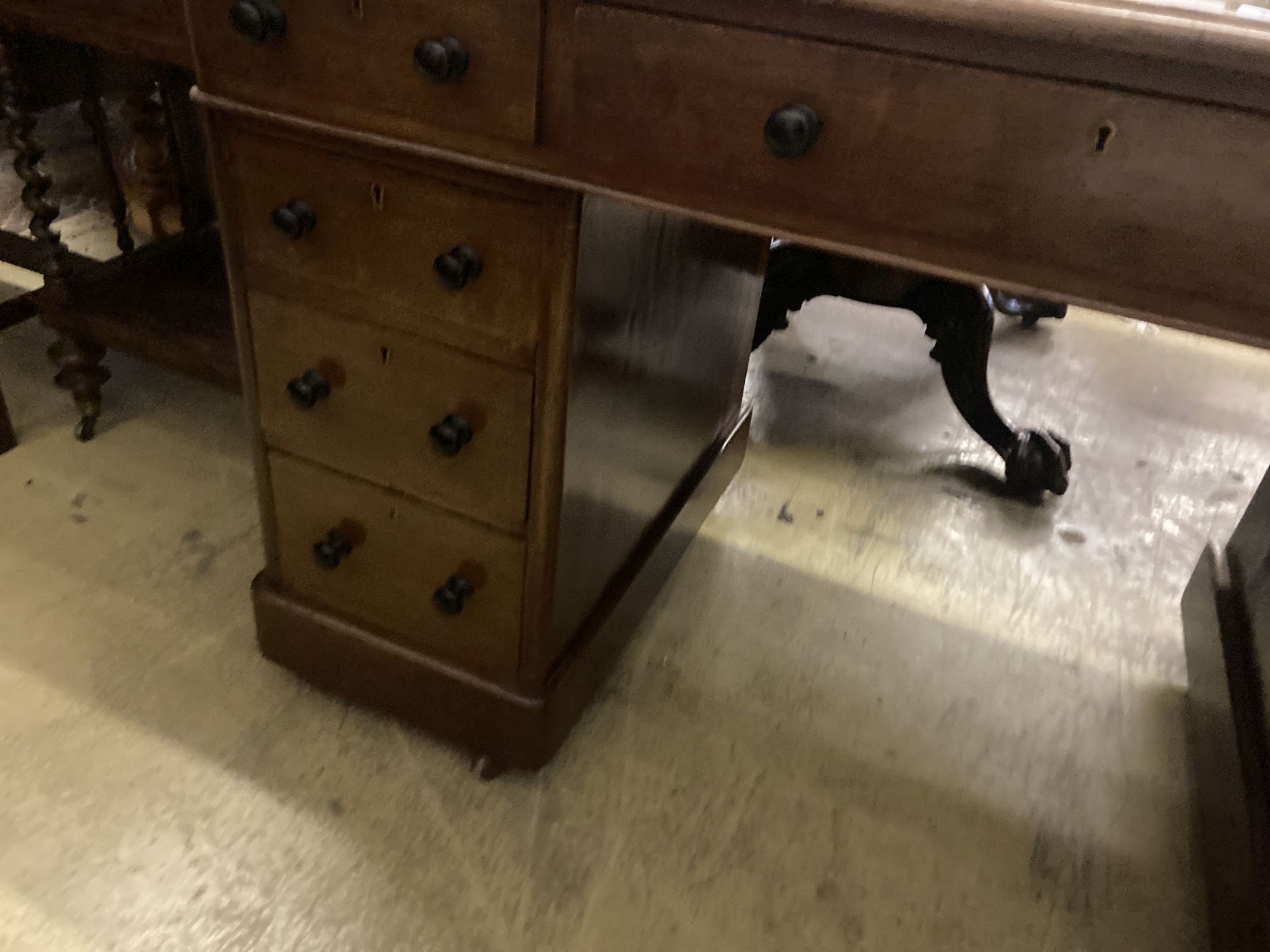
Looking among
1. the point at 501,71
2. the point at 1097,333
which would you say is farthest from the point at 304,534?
the point at 1097,333

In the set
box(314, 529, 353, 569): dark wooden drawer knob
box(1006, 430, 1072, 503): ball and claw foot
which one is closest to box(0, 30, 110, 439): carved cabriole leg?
box(314, 529, 353, 569): dark wooden drawer knob

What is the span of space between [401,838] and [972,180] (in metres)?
0.78

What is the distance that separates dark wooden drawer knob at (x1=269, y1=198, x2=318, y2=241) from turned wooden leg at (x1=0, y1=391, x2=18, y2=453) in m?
0.87

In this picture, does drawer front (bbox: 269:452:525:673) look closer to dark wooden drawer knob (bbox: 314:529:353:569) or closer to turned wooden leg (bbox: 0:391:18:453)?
dark wooden drawer knob (bbox: 314:529:353:569)

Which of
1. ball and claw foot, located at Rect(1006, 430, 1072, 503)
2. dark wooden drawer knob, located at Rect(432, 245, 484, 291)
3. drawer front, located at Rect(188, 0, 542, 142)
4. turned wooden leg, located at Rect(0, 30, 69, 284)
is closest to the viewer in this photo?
drawer front, located at Rect(188, 0, 542, 142)

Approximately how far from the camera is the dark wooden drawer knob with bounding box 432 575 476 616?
893mm

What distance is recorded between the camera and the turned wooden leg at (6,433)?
1375 mm

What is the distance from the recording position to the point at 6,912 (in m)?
0.85

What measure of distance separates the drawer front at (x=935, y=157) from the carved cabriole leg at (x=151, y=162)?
1.20 metres

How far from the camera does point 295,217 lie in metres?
0.75

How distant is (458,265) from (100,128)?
95 cm

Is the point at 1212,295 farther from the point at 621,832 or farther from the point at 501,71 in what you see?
the point at 621,832

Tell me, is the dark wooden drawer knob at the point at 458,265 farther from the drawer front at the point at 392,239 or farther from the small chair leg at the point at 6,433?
the small chair leg at the point at 6,433

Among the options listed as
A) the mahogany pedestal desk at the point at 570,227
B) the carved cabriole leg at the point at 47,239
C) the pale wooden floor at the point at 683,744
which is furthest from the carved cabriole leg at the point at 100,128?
the mahogany pedestal desk at the point at 570,227
